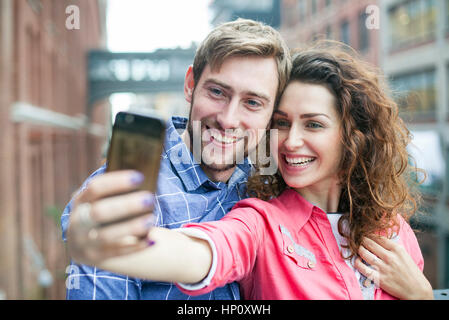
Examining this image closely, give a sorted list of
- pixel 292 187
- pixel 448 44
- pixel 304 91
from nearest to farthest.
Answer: pixel 304 91, pixel 292 187, pixel 448 44

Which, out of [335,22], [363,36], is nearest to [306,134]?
[363,36]

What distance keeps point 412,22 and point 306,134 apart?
1379 centimetres

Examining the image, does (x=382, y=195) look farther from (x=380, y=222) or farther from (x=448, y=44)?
(x=448, y=44)

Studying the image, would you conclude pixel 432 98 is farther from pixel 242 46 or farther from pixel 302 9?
pixel 242 46

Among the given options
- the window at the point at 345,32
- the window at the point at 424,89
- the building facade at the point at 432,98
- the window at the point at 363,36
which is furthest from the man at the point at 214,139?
the window at the point at 345,32

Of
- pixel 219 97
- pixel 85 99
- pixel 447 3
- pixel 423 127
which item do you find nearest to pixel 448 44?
pixel 447 3

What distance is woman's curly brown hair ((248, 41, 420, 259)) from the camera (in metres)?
1.49

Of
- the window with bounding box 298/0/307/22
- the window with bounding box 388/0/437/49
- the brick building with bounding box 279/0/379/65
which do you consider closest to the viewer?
the window with bounding box 388/0/437/49

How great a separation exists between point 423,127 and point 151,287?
13020 millimetres

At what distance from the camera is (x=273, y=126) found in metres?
1.55

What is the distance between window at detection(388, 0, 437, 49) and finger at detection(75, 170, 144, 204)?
1367 centimetres

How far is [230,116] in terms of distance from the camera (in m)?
1.46

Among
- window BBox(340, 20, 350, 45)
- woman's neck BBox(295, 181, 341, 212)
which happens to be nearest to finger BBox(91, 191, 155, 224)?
woman's neck BBox(295, 181, 341, 212)

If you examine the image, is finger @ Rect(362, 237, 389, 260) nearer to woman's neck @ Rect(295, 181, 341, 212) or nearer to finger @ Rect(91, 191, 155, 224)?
woman's neck @ Rect(295, 181, 341, 212)
